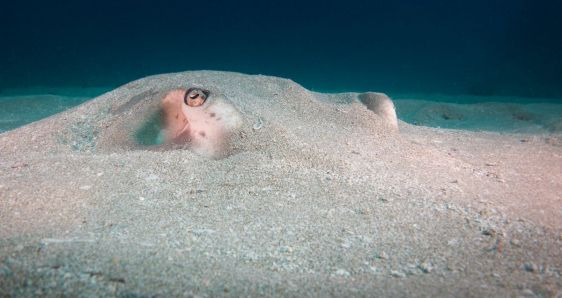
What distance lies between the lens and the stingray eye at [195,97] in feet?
12.4

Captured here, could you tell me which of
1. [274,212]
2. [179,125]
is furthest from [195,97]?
[274,212]

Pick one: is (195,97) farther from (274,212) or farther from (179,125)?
(274,212)

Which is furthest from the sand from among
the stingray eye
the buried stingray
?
the stingray eye

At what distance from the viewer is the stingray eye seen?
3.79m

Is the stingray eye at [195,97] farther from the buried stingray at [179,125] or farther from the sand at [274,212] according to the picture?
the sand at [274,212]

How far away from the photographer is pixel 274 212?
2783 mm

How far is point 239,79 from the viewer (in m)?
5.33

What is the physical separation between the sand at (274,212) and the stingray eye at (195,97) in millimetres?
442

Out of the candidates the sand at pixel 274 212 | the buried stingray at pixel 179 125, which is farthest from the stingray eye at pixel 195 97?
the sand at pixel 274 212

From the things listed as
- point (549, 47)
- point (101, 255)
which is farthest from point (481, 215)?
point (549, 47)

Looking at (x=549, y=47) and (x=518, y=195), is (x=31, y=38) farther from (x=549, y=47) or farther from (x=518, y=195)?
(x=549, y=47)

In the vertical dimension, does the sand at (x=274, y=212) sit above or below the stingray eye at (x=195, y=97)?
below

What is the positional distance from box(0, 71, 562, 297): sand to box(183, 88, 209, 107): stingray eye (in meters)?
0.44

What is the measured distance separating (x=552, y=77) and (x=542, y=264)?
27297 mm
